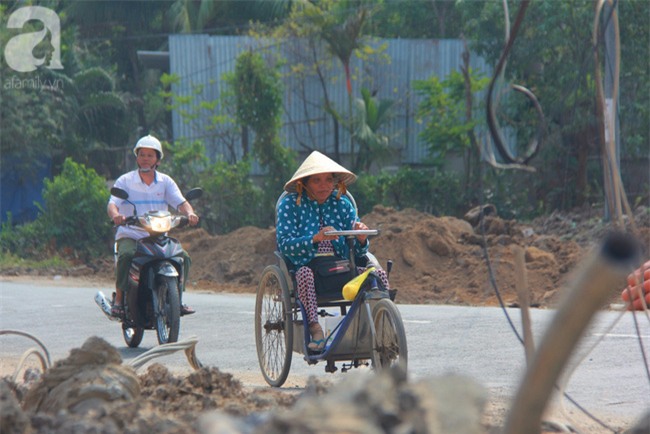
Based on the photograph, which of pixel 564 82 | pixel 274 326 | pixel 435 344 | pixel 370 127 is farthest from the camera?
pixel 370 127

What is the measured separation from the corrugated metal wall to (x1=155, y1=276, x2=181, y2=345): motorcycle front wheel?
1835 cm

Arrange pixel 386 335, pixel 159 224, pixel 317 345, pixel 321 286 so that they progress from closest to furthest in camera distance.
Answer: pixel 386 335 < pixel 317 345 < pixel 321 286 < pixel 159 224

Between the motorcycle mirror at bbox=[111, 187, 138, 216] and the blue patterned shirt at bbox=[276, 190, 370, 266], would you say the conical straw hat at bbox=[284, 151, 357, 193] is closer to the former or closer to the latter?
the blue patterned shirt at bbox=[276, 190, 370, 266]

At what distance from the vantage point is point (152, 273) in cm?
977

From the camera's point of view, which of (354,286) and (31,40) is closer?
(354,286)

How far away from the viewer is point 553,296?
558 inches

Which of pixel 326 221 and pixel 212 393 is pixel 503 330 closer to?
pixel 326 221

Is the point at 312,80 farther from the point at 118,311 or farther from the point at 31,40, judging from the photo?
the point at 118,311

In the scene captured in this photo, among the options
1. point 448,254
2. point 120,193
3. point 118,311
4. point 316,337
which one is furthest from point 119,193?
point 448,254

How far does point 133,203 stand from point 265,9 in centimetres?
2475

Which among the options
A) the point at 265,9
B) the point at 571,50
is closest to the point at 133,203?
the point at 571,50

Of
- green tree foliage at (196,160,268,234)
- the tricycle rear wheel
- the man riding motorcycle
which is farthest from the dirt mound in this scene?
the tricycle rear wheel

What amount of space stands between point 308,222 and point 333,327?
847 millimetres

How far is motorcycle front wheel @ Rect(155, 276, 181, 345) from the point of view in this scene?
9.17 m
